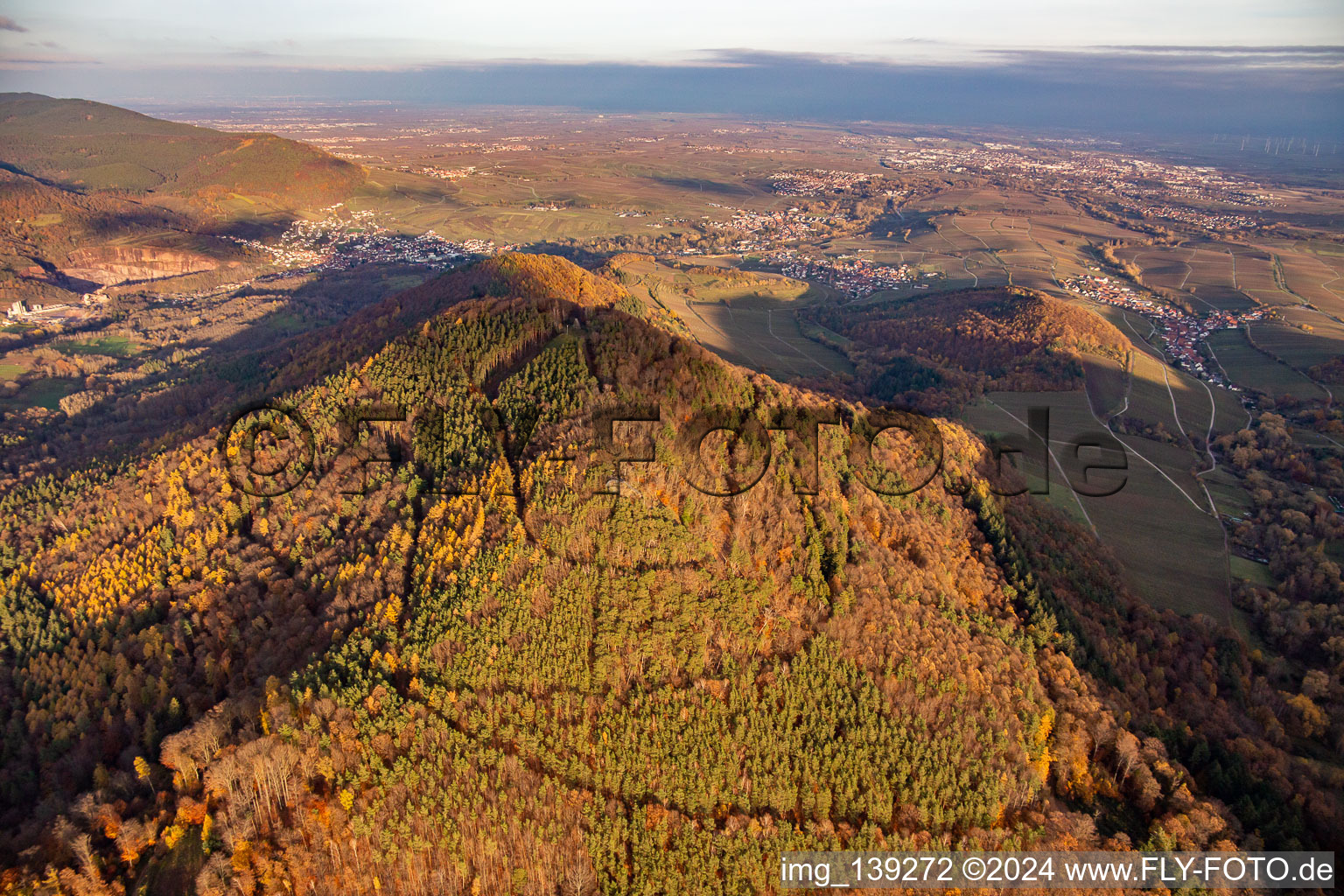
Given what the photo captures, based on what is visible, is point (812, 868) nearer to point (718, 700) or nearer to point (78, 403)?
point (718, 700)

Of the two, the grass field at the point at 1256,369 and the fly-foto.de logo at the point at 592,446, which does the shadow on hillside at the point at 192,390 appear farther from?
the grass field at the point at 1256,369

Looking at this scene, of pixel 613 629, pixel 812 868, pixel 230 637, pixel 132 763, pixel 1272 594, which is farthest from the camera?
pixel 1272 594

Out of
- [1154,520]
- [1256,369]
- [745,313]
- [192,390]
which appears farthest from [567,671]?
[1256,369]

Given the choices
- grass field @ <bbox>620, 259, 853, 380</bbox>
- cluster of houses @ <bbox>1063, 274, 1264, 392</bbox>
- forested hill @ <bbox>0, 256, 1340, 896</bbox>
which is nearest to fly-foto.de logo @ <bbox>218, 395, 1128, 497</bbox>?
forested hill @ <bbox>0, 256, 1340, 896</bbox>

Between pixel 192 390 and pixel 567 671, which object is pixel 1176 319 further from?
pixel 192 390

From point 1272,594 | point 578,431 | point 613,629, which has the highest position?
point 578,431

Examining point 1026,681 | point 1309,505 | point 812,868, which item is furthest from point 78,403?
point 1309,505
